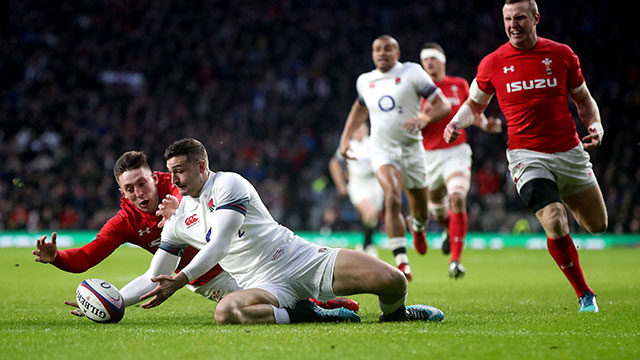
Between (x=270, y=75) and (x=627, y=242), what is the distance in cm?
1335

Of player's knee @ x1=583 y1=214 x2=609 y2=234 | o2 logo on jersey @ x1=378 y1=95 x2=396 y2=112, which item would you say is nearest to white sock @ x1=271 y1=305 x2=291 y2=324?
player's knee @ x1=583 y1=214 x2=609 y2=234

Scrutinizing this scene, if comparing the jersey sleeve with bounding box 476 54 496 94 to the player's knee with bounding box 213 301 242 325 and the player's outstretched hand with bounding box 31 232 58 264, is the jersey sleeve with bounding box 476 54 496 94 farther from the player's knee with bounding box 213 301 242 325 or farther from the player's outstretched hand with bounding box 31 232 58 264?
the player's outstretched hand with bounding box 31 232 58 264

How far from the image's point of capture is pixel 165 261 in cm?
559

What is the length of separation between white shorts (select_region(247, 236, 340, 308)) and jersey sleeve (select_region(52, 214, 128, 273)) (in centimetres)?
129

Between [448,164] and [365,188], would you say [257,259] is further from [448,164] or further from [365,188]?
[365,188]

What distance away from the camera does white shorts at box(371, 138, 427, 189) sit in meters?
9.22

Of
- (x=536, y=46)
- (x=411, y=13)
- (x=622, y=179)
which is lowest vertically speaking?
(x=622, y=179)

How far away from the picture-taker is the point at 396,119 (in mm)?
9203

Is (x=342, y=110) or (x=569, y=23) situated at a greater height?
(x=569, y=23)

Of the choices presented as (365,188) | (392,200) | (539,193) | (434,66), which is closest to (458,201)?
(392,200)

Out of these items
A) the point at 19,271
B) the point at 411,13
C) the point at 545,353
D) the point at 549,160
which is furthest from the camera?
the point at 411,13

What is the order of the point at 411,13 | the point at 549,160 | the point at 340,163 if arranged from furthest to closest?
the point at 411,13, the point at 340,163, the point at 549,160

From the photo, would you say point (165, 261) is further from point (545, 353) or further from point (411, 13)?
point (411, 13)

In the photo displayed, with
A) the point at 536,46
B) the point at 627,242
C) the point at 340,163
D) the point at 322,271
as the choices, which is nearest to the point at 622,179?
the point at 627,242
